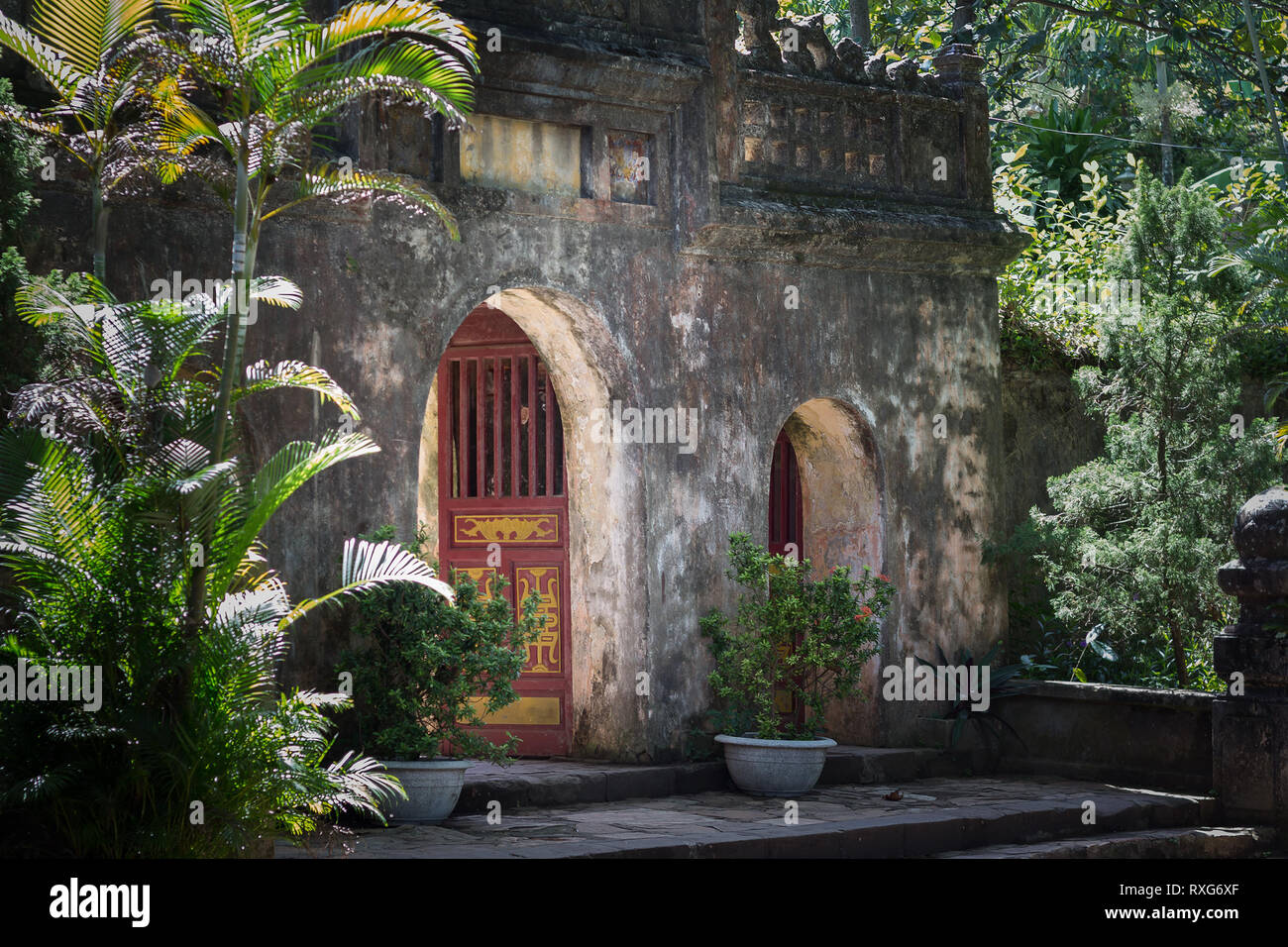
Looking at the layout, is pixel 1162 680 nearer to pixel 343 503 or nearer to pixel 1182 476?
pixel 1182 476

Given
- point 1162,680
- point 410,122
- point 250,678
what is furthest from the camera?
point 1162,680

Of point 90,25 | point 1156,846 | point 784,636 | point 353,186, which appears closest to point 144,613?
point 353,186

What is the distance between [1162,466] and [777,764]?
12.3ft

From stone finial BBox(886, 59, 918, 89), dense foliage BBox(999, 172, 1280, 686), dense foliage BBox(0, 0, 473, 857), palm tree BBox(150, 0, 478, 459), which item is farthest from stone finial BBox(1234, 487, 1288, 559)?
palm tree BBox(150, 0, 478, 459)

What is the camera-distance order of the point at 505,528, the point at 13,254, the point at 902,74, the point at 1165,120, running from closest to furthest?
the point at 13,254 < the point at 505,528 < the point at 902,74 < the point at 1165,120

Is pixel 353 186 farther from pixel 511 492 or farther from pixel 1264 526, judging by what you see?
pixel 1264 526

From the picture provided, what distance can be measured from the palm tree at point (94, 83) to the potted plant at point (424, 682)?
8.08ft

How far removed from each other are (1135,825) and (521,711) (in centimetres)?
421

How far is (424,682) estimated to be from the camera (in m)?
8.99

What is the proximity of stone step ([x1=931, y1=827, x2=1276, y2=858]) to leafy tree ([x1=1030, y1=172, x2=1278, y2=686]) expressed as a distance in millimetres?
1732

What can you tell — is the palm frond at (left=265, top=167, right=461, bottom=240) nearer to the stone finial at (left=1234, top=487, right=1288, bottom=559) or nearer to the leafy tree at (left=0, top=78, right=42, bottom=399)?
the leafy tree at (left=0, top=78, right=42, bottom=399)

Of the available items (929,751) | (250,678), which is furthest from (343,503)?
(929,751)

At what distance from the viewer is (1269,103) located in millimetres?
14141

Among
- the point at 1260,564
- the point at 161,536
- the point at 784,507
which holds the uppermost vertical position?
the point at 784,507
